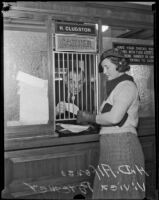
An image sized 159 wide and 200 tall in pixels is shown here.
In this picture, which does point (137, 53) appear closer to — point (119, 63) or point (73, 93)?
point (119, 63)

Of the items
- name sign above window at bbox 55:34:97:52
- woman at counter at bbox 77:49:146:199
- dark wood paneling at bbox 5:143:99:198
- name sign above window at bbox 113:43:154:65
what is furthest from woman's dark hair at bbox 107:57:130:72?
dark wood paneling at bbox 5:143:99:198

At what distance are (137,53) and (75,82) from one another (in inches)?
34.4

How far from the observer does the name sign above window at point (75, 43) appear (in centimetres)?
251

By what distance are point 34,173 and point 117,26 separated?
1814 millimetres

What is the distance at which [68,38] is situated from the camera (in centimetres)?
254

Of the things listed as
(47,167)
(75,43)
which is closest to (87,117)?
(47,167)

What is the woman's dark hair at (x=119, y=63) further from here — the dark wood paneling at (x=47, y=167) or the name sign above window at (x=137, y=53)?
the dark wood paneling at (x=47, y=167)

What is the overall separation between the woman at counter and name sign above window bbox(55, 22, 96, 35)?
0.51 m

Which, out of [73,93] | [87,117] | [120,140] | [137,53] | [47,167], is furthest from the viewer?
[137,53]

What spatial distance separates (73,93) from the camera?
267 centimetres

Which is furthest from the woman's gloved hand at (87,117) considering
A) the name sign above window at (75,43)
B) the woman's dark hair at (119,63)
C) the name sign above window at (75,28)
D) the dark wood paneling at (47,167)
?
the name sign above window at (75,28)

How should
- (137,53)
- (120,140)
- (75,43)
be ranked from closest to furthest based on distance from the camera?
1. (120,140)
2. (75,43)
3. (137,53)

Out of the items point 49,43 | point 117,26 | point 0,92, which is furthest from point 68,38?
point 0,92

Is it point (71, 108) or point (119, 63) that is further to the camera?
point (71, 108)
